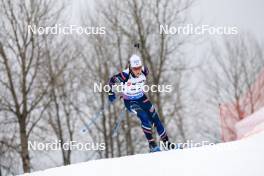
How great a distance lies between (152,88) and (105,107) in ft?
2.55

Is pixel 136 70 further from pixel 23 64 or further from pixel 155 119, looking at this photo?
pixel 23 64

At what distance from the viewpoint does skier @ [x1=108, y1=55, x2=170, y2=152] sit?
5652 millimetres

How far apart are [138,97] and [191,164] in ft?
6.94

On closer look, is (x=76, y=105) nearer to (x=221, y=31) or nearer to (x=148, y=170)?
(x=221, y=31)

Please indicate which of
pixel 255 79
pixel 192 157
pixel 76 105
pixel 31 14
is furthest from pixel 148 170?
pixel 255 79
